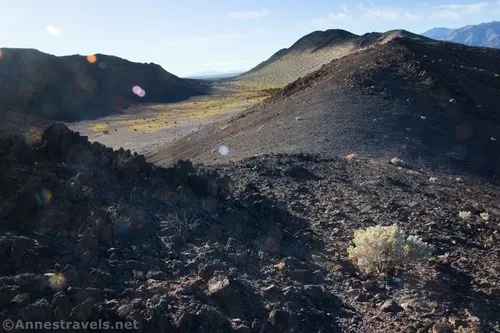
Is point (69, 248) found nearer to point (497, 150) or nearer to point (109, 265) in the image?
point (109, 265)

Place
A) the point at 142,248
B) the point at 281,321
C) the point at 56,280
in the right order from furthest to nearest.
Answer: the point at 142,248, the point at 281,321, the point at 56,280

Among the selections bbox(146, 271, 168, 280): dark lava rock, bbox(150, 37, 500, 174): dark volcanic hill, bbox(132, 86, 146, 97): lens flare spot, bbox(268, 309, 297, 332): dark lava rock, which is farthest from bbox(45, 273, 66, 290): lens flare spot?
bbox(132, 86, 146, 97): lens flare spot

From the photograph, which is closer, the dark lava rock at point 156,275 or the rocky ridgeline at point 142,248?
the rocky ridgeline at point 142,248

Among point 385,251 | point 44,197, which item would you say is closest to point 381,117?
point 385,251

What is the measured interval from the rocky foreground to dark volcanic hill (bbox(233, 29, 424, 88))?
9297 centimetres

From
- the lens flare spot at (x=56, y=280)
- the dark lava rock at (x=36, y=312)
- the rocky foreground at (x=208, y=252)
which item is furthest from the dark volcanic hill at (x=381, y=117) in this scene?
the dark lava rock at (x=36, y=312)

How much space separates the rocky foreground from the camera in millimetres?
5410

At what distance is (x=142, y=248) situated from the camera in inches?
269

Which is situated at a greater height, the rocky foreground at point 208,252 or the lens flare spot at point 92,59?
the lens flare spot at point 92,59

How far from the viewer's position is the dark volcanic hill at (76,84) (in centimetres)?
6025

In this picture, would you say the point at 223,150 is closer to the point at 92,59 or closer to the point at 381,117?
the point at 381,117

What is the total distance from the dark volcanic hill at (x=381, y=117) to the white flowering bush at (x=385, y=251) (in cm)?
880

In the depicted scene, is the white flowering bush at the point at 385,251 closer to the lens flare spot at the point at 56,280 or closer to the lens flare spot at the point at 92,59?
the lens flare spot at the point at 56,280

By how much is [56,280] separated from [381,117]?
1734 centimetres
